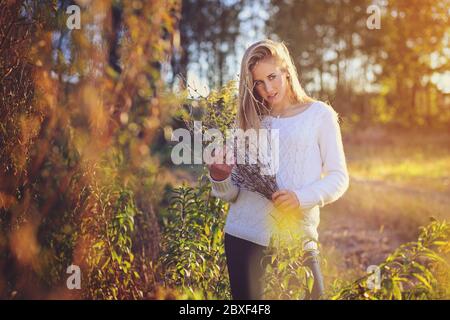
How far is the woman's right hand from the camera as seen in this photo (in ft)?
8.82

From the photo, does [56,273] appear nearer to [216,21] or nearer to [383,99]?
[216,21]

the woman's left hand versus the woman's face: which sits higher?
the woman's face

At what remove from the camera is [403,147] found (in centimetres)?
1694

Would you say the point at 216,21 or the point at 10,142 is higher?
the point at 216,21

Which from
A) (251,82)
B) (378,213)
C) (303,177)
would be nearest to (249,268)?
(303,177)

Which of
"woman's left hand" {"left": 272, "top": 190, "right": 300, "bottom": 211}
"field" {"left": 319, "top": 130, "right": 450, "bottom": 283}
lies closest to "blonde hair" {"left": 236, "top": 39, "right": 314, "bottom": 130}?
"woman's left hand" {"left": 272, "top": 190, "right": 300, "bottom": 211}

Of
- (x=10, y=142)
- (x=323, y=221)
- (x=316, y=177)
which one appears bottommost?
(x=323, y=221)

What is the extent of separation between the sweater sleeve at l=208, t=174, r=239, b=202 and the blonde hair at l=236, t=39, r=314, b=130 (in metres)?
0.29

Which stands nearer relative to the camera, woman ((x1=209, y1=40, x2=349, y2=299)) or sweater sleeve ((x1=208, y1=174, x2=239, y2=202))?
woman ((x1=209, y1=40, x2=349, y2=299))

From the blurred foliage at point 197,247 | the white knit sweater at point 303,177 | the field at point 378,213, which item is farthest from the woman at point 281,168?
the field at point 378,213

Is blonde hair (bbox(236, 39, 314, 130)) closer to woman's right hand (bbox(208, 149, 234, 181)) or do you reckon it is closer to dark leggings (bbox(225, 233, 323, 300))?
woman's right hand (bbox(208, 149, 234, 181))
